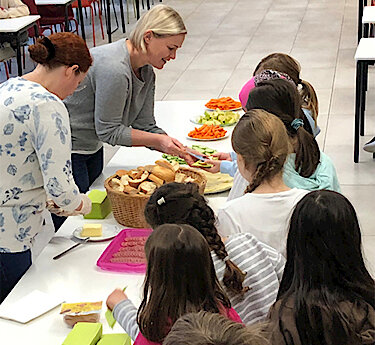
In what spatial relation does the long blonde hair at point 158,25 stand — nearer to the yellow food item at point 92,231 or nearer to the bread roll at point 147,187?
the bread roll at point 147,187

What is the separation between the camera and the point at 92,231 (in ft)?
9.51

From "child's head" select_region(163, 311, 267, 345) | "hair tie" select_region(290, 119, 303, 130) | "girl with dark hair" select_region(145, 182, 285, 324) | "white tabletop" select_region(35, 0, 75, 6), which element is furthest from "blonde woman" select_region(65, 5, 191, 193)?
"white tabletop" select_region(35, 0, 75, 6)

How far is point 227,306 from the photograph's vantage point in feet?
6.29

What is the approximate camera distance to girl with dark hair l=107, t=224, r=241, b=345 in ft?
5.82

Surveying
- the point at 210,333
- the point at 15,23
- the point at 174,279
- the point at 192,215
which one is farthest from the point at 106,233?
the point at 15,23

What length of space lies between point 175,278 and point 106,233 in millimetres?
1194

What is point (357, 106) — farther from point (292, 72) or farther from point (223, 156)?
point (223, 156)

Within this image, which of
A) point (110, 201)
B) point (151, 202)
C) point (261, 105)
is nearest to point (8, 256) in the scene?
point (110, 201)

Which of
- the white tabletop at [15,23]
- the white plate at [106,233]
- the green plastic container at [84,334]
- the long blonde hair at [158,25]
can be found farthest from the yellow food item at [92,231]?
the white tabletop at [15,23]

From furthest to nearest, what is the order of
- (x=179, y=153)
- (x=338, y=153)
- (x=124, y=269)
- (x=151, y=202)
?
(x=338, y=153) < (x=179, y=153) < (x=124, y=269) < (x=151, y=202)

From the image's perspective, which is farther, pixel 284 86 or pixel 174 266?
pixel 284 86

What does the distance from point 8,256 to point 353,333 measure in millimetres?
1571

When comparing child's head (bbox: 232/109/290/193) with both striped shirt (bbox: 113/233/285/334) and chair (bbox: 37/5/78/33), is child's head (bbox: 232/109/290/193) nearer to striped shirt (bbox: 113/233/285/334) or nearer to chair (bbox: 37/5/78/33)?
striped shirt (bbox: 113/233/285/334)

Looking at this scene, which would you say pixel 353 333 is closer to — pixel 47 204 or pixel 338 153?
pixel 47 204
